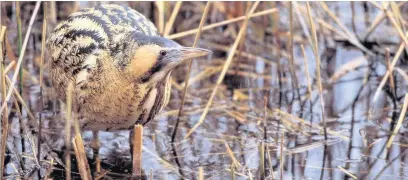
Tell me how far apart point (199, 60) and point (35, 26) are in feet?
3.67

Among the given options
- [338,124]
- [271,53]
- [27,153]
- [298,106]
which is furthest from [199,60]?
[27,153]

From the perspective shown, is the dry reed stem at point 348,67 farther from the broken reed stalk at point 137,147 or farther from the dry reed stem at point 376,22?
the broken reed stalk at point 137,147

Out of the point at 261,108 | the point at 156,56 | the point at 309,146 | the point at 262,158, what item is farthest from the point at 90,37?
the point at 261,108

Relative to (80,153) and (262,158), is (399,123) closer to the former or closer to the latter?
(262,158)

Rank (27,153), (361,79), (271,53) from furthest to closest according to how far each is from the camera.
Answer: (271,53)
(361,79)
(27,153)

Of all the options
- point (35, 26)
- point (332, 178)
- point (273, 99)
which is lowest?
point (332, 178)

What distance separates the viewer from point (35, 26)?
538 cm

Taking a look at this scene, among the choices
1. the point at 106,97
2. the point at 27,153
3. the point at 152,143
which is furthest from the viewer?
the point at 152,143

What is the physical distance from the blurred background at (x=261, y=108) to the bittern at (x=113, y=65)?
9.7 inches

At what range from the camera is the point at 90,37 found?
3.45m

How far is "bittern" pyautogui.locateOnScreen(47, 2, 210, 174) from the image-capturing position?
3.19 m

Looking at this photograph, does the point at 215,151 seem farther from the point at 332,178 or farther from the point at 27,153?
the point at 27,153

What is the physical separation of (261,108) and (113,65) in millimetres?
1325

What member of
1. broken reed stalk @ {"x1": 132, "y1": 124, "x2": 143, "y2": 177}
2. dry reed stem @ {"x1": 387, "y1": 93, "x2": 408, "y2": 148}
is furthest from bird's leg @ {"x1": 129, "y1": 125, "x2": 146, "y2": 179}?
dry reed stem @ {"x1": 387, "y1": 93, "x2": 408, "y2": 148}
